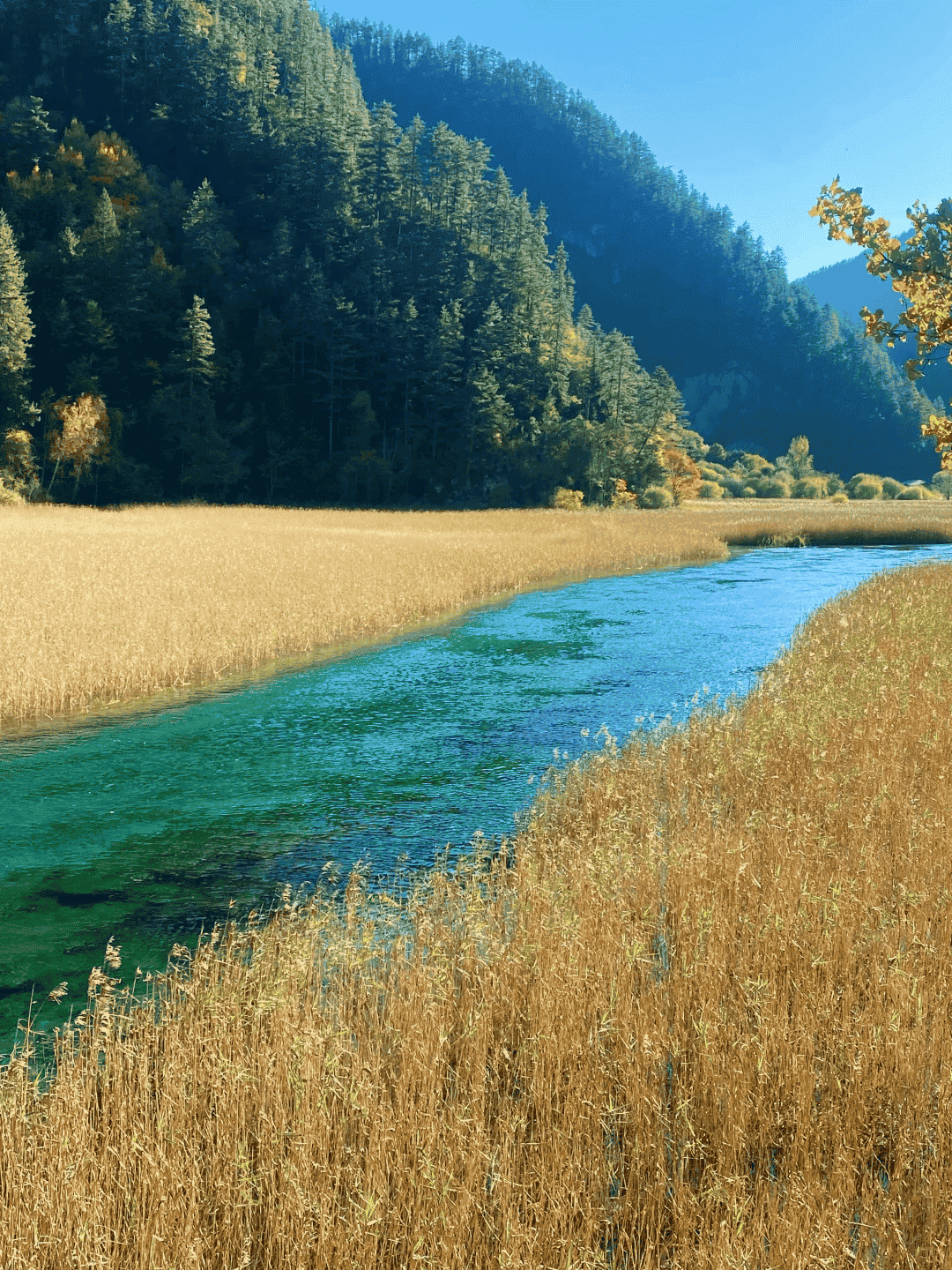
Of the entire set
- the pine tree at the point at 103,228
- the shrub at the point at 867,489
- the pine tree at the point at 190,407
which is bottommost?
the shrub at the point at 867,489

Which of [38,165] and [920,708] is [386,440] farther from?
[920,708]

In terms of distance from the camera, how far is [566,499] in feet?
237

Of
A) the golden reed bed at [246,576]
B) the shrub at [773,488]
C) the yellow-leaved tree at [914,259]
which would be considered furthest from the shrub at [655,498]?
the yellow-leaved tree at [914,259]

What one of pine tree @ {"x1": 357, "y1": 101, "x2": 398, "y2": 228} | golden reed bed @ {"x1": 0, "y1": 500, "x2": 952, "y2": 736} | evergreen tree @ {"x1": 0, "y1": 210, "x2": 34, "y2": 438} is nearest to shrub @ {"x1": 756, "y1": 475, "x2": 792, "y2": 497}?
golden reed bed @ {"x1": 0, "y1": 500, "x2": 952, "y2": 736}

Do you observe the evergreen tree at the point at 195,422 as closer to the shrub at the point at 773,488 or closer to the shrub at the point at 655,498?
the shrub at the point at 655,498

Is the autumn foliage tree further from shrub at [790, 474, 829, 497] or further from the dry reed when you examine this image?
shrub at [790, 474, 829, 497]

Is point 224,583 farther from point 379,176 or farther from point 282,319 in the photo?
point 379,176

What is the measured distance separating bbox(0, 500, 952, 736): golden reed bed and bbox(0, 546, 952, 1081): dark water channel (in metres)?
1.38

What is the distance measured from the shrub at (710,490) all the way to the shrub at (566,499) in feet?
116

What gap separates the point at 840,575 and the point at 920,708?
2494cm

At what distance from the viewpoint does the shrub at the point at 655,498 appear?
3187 inches

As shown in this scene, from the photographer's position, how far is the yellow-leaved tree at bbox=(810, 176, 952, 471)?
31.7ft

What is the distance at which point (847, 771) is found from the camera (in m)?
9.76

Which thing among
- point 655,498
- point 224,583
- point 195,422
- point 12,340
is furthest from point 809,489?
point 224,583
